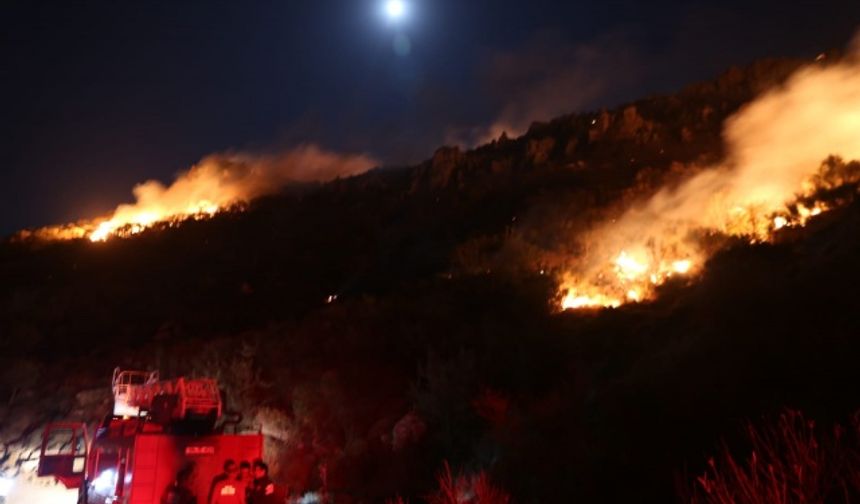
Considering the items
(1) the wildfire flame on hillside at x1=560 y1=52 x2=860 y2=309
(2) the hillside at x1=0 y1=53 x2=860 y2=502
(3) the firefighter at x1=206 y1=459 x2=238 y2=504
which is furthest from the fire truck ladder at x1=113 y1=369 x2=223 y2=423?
(1) the wildfire flame on hillside at x1=560 y1=52 x2=860 y2=309

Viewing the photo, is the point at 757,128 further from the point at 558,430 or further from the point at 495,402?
the point at 558,430

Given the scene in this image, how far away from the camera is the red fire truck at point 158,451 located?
9695mm

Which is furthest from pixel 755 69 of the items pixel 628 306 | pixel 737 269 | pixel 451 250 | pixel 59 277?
pixel 59 277

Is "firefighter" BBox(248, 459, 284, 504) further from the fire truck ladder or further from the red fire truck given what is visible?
the fire truck ladder

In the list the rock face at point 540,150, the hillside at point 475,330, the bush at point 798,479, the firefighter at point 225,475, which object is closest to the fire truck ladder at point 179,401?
the firefighter at point 225,475

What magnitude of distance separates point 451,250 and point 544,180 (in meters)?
12.1

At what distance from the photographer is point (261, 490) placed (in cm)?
1031

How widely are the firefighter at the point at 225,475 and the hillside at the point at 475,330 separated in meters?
3.75

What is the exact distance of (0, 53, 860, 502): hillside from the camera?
10188 millimetres

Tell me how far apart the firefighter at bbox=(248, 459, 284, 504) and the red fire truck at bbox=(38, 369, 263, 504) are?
21 centimetres

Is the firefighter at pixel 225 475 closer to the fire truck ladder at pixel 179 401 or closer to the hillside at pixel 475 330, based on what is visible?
the fire truck ladder at pixel 179 401

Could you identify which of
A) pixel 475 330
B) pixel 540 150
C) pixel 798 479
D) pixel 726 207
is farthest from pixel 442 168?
pixel 798 479

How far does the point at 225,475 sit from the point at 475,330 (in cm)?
1148

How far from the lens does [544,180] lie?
46594mm
